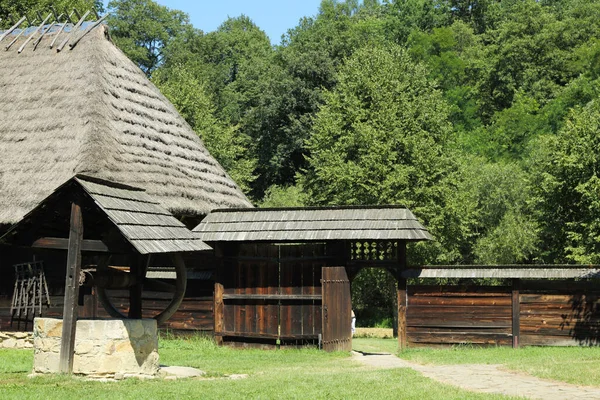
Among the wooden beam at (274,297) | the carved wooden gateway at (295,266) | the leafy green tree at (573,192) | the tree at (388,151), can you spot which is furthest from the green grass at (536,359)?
the tree at (388,151)

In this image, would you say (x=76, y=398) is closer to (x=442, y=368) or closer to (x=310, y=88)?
(x=442, y=368)

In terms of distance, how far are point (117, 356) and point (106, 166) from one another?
7143mm

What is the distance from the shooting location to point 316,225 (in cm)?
1769

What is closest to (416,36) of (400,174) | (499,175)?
(499,175)

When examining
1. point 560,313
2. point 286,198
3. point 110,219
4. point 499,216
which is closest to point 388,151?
point 499,216

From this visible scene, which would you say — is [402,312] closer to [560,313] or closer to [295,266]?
[295,266]

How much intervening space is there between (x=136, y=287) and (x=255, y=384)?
2.68m

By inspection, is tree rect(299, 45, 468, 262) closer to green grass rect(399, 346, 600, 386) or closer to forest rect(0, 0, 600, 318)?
forest rect(0, 0, 600, 318)

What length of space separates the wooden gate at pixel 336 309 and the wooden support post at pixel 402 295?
1095 mm

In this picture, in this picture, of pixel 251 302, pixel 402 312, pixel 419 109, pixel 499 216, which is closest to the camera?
pixel 402 312

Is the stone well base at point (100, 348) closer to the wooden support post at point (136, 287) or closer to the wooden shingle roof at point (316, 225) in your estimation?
the wooden support post at point (136, 287)

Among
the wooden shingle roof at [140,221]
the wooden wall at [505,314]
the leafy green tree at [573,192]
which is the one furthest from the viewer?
the leafy green tree at [573,192]

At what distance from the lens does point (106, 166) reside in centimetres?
1805

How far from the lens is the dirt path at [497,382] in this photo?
11.0 meters
